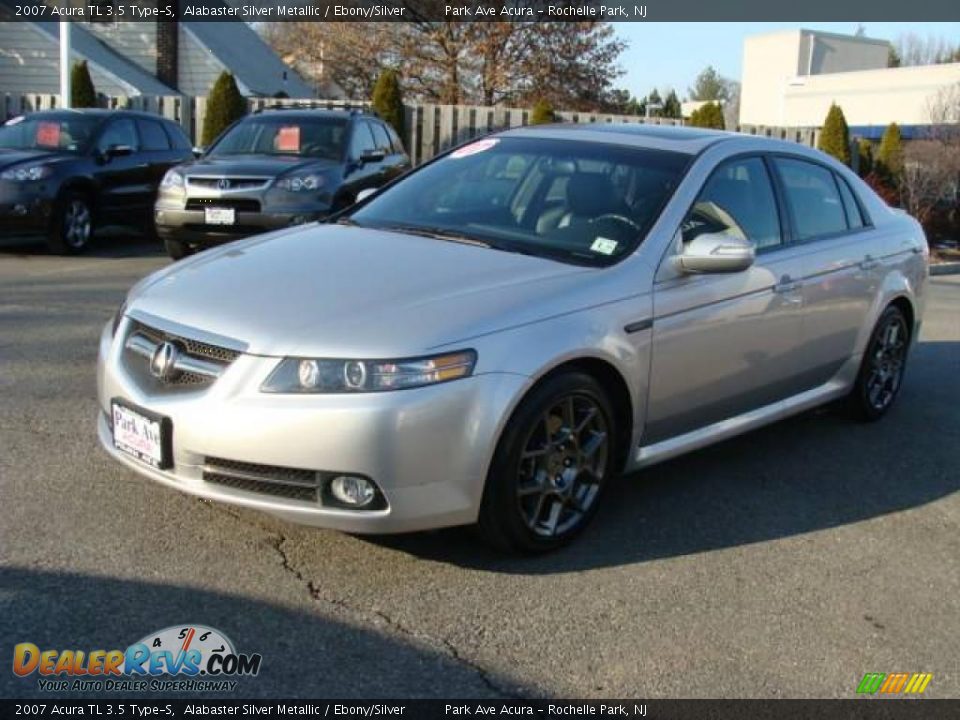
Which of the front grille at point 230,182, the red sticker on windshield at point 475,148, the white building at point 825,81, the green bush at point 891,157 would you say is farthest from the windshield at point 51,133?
the white building at point 825,81

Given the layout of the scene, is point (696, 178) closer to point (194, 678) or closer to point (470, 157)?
point (470, 157)

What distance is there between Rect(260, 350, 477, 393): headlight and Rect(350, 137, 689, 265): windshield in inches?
44.2

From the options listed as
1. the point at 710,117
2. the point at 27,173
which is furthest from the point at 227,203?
the point at 710,117

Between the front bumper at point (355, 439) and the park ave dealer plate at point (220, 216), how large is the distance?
260 inches

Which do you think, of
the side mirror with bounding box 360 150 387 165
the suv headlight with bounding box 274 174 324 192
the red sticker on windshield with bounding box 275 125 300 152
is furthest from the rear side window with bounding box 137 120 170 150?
the suv headlight with bounding box 274 174 324 192

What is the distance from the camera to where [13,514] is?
4090mm

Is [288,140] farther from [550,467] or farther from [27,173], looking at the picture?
[550,467]

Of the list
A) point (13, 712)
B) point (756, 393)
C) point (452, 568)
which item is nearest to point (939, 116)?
point (756, 393)

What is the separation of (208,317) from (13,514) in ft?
3.84

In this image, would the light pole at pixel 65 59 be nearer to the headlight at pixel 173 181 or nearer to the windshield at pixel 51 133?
the windshield at pixel 51 133

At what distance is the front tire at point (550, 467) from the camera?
378 cm

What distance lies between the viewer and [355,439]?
11.3ft

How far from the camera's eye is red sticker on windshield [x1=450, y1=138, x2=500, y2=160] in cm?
539

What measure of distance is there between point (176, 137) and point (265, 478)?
10.4 metres
